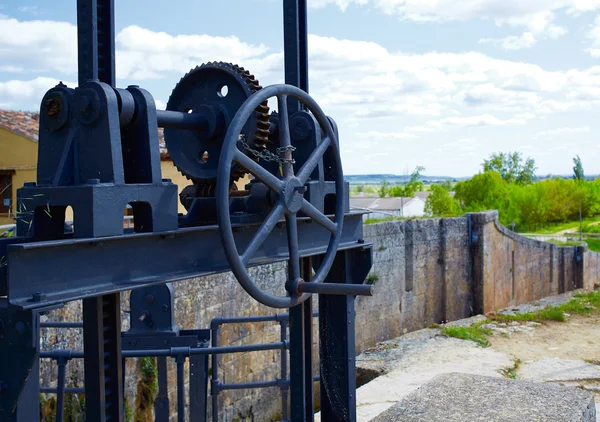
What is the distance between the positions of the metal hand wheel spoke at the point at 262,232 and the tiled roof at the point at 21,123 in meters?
16.1

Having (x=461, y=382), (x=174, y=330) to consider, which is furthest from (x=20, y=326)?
(x=461, y=382)

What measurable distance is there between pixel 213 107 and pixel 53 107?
2.68ft

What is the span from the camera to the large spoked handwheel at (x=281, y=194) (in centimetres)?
250

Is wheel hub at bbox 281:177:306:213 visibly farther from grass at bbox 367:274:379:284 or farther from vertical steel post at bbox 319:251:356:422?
grass at bbox 367:274:379:284

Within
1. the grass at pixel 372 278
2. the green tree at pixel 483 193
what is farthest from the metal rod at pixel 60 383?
the green tree at pixel 483 193

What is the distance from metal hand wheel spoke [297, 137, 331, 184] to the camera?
295 cm

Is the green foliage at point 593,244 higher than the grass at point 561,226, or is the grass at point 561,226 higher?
the grass at point 561,226

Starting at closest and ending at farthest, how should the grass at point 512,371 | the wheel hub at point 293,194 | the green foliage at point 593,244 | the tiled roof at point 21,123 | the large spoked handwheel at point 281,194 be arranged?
the large spoked handwheel at point 281,194 < the wheel hub at point 293,194 < the grass at point 512,371 < the tiled roof at point 21,123 < the green foliage at point 593,244

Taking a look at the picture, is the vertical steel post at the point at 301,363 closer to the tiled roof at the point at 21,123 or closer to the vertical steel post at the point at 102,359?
the vertical steel post at the point at 102,359

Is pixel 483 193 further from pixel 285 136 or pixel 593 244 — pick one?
pixel 285 136

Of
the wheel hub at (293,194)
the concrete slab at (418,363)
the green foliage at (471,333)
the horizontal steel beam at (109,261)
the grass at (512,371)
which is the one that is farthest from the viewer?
the green foliage at (471,333)

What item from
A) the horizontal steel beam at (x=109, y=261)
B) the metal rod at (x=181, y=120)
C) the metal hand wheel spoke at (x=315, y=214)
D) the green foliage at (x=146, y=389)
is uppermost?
the metal rod at (x=181, y=120)

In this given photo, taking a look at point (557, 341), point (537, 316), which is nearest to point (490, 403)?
point (557, 341)

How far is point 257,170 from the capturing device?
2678 millimetres
